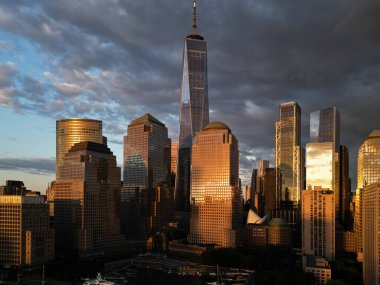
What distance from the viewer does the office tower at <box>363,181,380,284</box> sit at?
458ft

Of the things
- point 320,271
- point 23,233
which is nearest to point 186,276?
point 320,271

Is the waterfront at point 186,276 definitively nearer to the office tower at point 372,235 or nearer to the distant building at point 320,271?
the distant building at point 320,271

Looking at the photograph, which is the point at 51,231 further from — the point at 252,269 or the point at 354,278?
the point at 354,278

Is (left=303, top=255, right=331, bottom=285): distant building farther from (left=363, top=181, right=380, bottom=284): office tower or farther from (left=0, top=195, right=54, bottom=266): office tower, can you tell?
(left=0, top=195, right=54, bottom=266): office tower


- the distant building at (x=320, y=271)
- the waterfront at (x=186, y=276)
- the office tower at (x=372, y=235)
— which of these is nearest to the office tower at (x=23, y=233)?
the waterfront at (x=186, y=276)

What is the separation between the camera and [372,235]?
14525 cm

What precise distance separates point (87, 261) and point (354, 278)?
356 feet

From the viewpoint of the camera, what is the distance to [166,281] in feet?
582

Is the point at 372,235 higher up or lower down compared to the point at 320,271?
higher up

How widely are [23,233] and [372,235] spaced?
418 ft

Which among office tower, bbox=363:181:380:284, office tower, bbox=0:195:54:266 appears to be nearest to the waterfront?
office tower, bbox=0:195:54:266

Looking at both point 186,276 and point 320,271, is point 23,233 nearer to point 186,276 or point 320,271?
point 186,276

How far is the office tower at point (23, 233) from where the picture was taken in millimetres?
178125

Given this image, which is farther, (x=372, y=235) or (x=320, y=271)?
(x=320, y=271)
